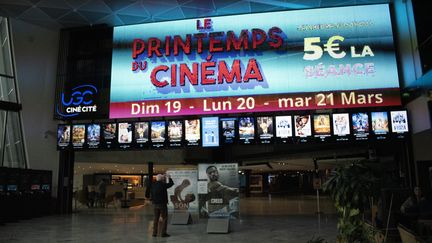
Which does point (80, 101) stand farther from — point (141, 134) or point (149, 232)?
point (149, 232)

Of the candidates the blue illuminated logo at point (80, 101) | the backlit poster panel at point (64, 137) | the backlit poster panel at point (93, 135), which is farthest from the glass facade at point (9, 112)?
the backlit poster panel at point (93, 135)

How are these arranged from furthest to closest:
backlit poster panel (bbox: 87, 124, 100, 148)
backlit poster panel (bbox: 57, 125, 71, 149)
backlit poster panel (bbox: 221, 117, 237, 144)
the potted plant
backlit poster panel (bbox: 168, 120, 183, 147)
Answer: backlit poster panel (bbox: 57, 125, 71, 149) → backlit poster panel (bbox: 87, 124, 100, 148) → backlit poster panel (bbox: 168, 120, 183, 147) → backlit poster panel (bbox: 221, 117, 237, 144) → the potted plant

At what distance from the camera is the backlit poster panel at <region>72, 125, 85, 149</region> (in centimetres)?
1508

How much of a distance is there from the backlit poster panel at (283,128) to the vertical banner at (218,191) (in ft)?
8.95

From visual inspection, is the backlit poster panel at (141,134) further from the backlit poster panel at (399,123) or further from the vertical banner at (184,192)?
the backlit poster panel at (399,123)

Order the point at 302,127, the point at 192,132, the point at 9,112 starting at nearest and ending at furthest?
the point at 302,127
the point at 192,132
the point at 9,112

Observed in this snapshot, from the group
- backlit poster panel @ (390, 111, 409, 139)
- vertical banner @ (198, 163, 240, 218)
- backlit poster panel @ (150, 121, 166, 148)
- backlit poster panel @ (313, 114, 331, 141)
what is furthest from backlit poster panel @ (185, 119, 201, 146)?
backlit poster panel @ (390, 111, 409, 139)

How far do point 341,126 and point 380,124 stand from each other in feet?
4.31

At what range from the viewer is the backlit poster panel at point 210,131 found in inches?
549

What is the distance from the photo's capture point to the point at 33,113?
54.0 feet

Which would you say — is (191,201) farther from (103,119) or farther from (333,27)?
(333,27)

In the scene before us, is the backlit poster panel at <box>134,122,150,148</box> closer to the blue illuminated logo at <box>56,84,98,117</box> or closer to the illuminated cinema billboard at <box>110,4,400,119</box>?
the illuminated cinema billboard at <box>110,4,400,119</box>

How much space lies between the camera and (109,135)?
14.8 m

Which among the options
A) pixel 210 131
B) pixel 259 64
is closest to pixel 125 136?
pixel 210 131
